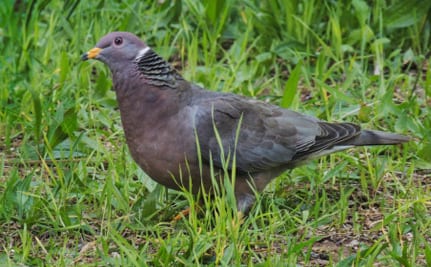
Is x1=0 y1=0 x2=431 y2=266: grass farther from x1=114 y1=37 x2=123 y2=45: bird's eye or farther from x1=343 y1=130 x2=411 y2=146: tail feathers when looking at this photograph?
x1=114 y1=37 x2=123 y2=45: bird's eye

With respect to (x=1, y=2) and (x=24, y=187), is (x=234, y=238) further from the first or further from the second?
(x=1, y=2)

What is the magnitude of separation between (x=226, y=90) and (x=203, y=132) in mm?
1365

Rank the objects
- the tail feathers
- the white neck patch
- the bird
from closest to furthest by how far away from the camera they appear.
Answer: the bird → the white neck patch → the tail feathers

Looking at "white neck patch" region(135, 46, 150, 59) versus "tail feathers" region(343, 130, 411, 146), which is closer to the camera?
"white neck patch" region(135, 46, 150, 59)

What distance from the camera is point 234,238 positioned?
13.7 feet

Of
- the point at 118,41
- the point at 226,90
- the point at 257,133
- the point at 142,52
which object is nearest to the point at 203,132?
the point at 257,133

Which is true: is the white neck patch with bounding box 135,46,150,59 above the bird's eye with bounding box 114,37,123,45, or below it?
below

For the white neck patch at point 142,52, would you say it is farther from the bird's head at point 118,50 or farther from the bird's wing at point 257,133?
the bird's wing at point 257,133

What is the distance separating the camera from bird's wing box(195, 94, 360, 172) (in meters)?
4.70

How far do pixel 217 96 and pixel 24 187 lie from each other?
103 centimetres

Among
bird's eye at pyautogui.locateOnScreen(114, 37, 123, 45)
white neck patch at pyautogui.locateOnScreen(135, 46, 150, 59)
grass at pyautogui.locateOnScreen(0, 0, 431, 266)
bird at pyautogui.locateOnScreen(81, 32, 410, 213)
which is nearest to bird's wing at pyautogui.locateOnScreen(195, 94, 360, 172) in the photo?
bird at pyautogui.locateOnScreen(81, 32, 410, 213)

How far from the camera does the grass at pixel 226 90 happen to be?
4414 millimetres

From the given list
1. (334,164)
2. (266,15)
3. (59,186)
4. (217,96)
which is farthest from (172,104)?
(266,15)

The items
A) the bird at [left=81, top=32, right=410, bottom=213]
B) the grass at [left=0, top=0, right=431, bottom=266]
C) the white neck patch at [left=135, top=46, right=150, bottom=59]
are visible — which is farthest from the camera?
the white neck patch at [left=135, top=46, right=150, bottom=59]
